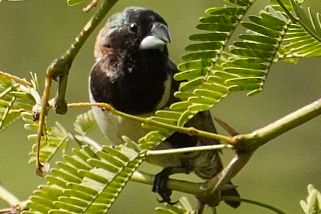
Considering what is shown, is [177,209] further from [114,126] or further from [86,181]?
[114,126]

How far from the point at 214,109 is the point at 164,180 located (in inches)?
80.3

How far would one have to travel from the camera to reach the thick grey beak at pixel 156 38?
1.19 meters

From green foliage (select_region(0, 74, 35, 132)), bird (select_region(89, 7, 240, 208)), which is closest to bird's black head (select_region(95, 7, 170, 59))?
bird (select_region(89, 7, 240, 208))

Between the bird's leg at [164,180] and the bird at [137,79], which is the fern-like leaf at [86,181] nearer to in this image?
the bird's leg at [164,180]

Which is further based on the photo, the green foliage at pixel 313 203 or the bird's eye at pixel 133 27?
the bird's eye at pixel 133 27

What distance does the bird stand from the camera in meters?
1.19

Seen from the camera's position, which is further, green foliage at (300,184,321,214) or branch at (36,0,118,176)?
green foliage at (300,184,321,214)

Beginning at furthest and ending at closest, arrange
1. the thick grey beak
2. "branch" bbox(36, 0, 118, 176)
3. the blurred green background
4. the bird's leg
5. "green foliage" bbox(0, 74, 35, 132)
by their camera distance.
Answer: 1. the blurred green background
2. the thick grey beak
3. the bird's leg
4. "green foliage" bbox(0, 74, 35, 132)
5. "branch" bbox(36, 0, 118, 176)

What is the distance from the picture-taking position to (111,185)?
72 cm

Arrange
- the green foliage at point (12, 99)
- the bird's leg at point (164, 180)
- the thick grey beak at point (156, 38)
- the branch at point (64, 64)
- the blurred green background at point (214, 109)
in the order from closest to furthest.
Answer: the branch at point (64, 64) < the green foliage at point (12, 99) < the bird's leg at point (164, 180) < the thick grey beak at point (156, 38) < the blurred green background at point (214, 109)

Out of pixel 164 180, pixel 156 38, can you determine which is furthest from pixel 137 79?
pixel 164 180

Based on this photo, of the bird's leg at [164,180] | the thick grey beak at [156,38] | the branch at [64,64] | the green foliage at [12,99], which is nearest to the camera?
the branch at [64,64]

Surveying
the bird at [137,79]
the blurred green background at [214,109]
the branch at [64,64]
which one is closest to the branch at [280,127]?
the branch at [64,64]

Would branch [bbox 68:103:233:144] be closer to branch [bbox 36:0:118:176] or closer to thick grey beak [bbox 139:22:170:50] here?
branch [bbox 36:0:118:176]
